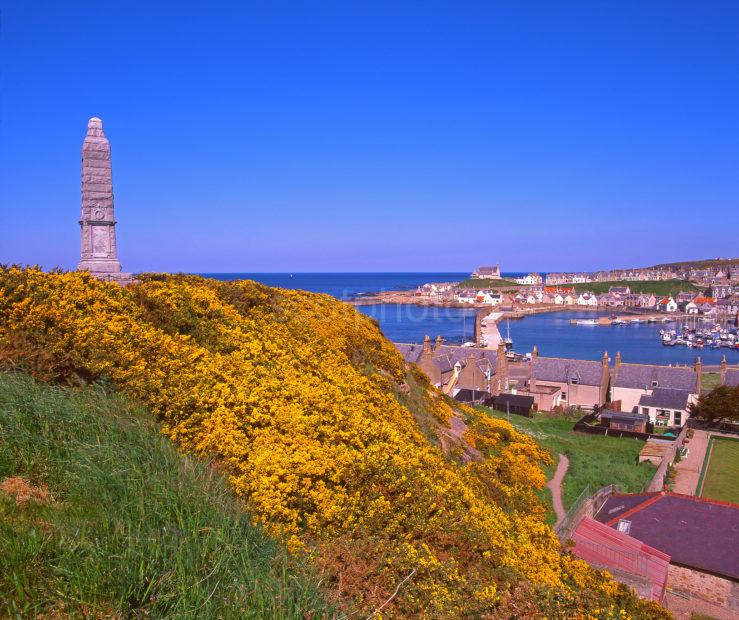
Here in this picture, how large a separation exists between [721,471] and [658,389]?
56.6 ft

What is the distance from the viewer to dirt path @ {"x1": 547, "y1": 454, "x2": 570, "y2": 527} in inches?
904

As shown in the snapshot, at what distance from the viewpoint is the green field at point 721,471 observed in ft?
95.0

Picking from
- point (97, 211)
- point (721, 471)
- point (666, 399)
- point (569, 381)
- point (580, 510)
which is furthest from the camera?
point (569, 381)

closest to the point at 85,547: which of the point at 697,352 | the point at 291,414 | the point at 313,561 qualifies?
the point at 313,561

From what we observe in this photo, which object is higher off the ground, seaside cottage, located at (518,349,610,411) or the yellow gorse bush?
the yellow gorse bush

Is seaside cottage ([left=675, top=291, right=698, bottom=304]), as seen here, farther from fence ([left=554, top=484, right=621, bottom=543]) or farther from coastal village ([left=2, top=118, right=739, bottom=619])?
fence ([left=554, top=484, right=621, bottom=543])

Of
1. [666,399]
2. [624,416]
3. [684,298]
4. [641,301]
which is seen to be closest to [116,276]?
[624,416]

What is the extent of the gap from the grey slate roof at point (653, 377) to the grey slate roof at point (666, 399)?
6.56 ft

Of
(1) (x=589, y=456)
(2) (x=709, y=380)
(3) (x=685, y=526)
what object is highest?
(3) (x=685, y=526)

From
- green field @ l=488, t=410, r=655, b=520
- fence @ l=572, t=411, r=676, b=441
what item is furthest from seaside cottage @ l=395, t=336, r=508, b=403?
fence @ l=572, t=411, r=676, b=441

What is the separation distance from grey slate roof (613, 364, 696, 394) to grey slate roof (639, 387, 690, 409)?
200 centimetres

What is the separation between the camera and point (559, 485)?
2709 centimetres

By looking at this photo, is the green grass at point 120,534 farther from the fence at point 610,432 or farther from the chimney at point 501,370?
the chimney at point 501,370

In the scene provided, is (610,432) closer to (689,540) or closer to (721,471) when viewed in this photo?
(721,471)
